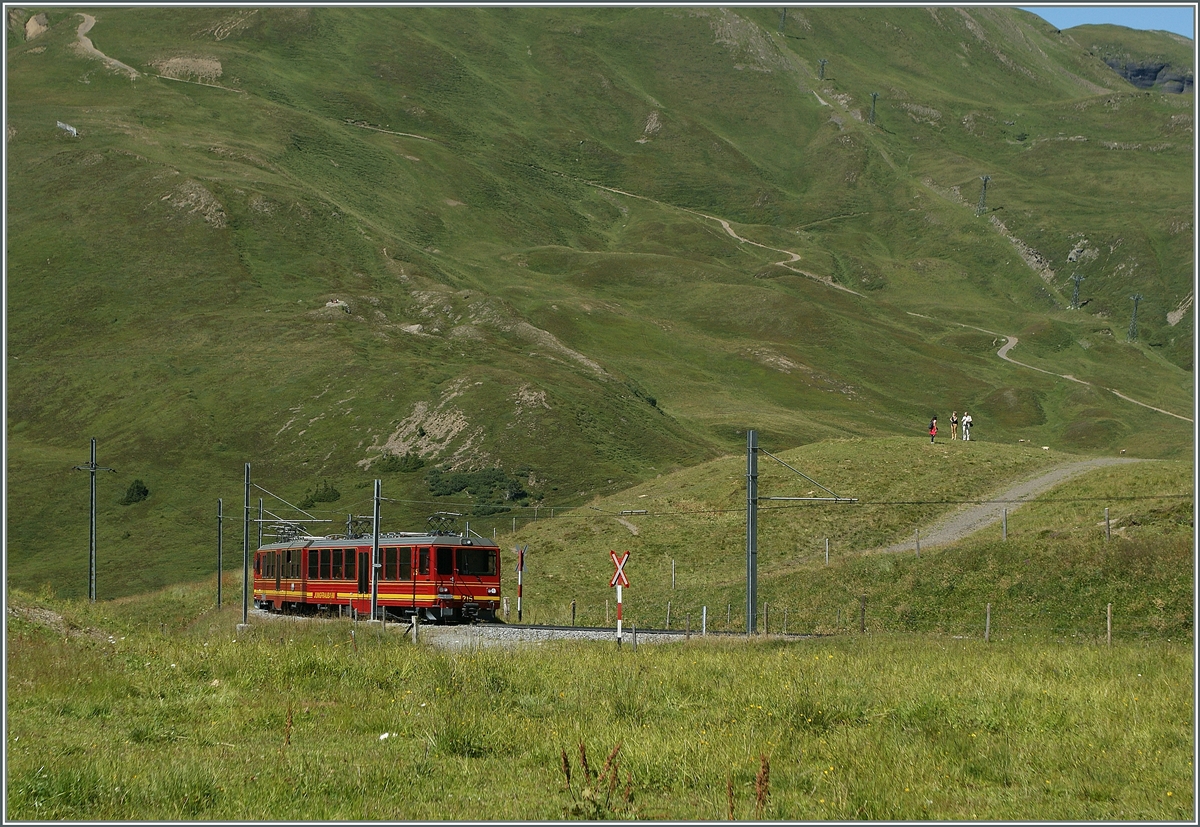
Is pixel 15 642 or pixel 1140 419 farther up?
pixel 1140 419

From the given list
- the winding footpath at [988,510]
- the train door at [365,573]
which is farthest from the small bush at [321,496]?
the winding footpath at [988,510]

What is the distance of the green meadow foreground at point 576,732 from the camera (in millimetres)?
11914

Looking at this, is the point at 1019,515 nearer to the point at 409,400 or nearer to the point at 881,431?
the point at 409,400

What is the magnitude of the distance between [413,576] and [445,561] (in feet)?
4.84

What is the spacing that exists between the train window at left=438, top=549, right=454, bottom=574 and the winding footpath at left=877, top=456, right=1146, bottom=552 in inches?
854

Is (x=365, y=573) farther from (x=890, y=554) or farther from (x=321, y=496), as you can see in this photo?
(x=321, y=496)

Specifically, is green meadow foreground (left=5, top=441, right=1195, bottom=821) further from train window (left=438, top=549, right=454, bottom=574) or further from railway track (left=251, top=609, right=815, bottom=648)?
train window (left=438, top=549, right=454, bottom=574)

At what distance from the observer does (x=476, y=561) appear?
44.8m

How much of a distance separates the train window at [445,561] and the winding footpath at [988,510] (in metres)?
21.7

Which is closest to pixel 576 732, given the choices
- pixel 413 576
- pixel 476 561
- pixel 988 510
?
pixel 413 576

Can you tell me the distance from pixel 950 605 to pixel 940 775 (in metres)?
28.7

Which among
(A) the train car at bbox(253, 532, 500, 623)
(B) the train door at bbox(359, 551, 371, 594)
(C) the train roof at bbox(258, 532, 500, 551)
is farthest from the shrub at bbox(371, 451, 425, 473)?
(B) the train door at bbox(359, 551, 371, 594)

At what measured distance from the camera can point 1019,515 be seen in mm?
56000

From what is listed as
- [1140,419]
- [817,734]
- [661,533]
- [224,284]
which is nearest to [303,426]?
[224,284]
